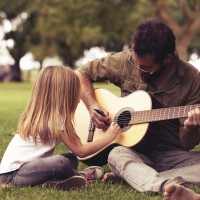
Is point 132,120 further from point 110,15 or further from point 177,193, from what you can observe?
point 110,15

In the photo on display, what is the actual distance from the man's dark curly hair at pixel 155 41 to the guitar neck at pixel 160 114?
1.54 ft

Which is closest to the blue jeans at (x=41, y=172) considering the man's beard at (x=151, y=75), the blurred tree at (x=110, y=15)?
the man's beard at (x=151, y=75)

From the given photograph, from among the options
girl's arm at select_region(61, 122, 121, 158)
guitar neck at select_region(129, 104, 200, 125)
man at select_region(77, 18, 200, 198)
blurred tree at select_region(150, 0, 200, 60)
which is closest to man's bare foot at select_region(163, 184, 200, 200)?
man at select_region(77, 18, 200, 198)

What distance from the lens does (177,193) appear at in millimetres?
3367

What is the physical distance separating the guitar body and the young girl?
41cm

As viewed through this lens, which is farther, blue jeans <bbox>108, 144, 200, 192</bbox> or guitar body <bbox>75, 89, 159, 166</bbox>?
guitar body <bbox>75, 89, 159, 166</bbox>

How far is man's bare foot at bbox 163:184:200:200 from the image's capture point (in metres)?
3.36

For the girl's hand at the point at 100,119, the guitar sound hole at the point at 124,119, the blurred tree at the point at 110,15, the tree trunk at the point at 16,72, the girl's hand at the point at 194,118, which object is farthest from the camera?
the tree trunk at the point at 16,72

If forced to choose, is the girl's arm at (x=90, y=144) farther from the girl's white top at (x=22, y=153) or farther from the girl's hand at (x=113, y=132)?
the girl's white top at (x=22, y=153)

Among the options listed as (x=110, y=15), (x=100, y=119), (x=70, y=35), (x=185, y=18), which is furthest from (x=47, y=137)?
(x=70, y=35)

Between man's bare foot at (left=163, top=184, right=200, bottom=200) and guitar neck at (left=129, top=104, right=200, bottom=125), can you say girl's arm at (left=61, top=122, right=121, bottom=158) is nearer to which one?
guitar neck at (left=129, top=104, right=200, bottom=125)

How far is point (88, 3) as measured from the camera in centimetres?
2264

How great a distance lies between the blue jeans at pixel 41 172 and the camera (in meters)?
3.97

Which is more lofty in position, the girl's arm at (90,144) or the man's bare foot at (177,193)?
the girl's arm at (90,144)
